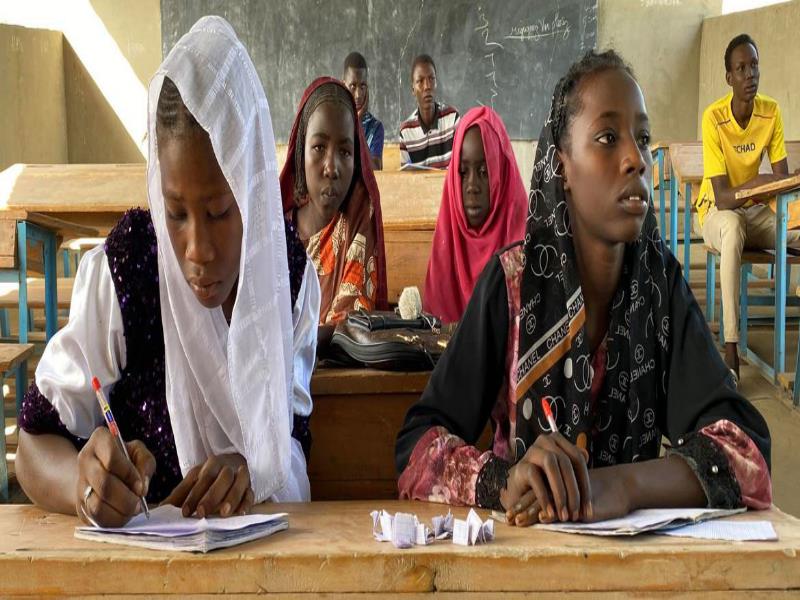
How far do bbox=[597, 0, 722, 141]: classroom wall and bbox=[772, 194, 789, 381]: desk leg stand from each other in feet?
14.6

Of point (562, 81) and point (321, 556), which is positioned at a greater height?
point (562, 81)

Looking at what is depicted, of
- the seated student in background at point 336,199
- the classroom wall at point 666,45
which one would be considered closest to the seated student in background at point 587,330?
the seated student in background at point 336,199

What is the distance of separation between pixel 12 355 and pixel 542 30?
680 cm

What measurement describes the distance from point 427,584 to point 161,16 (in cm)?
850

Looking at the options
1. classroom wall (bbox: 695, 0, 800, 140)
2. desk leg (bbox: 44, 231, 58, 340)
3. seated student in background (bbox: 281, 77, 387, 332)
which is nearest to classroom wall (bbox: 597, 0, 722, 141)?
classroom wall (bbox: 695, 0, 800, 140)

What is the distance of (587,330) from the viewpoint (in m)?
1.53

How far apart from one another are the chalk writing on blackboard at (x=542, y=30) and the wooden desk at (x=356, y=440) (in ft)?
23.2

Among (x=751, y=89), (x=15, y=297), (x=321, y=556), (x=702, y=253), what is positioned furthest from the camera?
(x=702, y=253)

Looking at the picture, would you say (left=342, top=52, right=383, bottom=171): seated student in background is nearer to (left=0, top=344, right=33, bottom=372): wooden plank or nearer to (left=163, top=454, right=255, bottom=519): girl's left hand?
(left=0, top=344, right=33, bottom=372): wooden plank

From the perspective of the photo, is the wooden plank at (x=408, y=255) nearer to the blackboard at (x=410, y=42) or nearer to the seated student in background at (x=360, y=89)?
the seated student in background at (x=360, y=89)

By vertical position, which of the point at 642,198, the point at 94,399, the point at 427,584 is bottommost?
the point at 427,584

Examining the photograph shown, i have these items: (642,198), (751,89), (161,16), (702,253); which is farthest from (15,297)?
(702,253)

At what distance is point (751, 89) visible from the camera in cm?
553

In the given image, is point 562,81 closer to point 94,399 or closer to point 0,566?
point 94,399
